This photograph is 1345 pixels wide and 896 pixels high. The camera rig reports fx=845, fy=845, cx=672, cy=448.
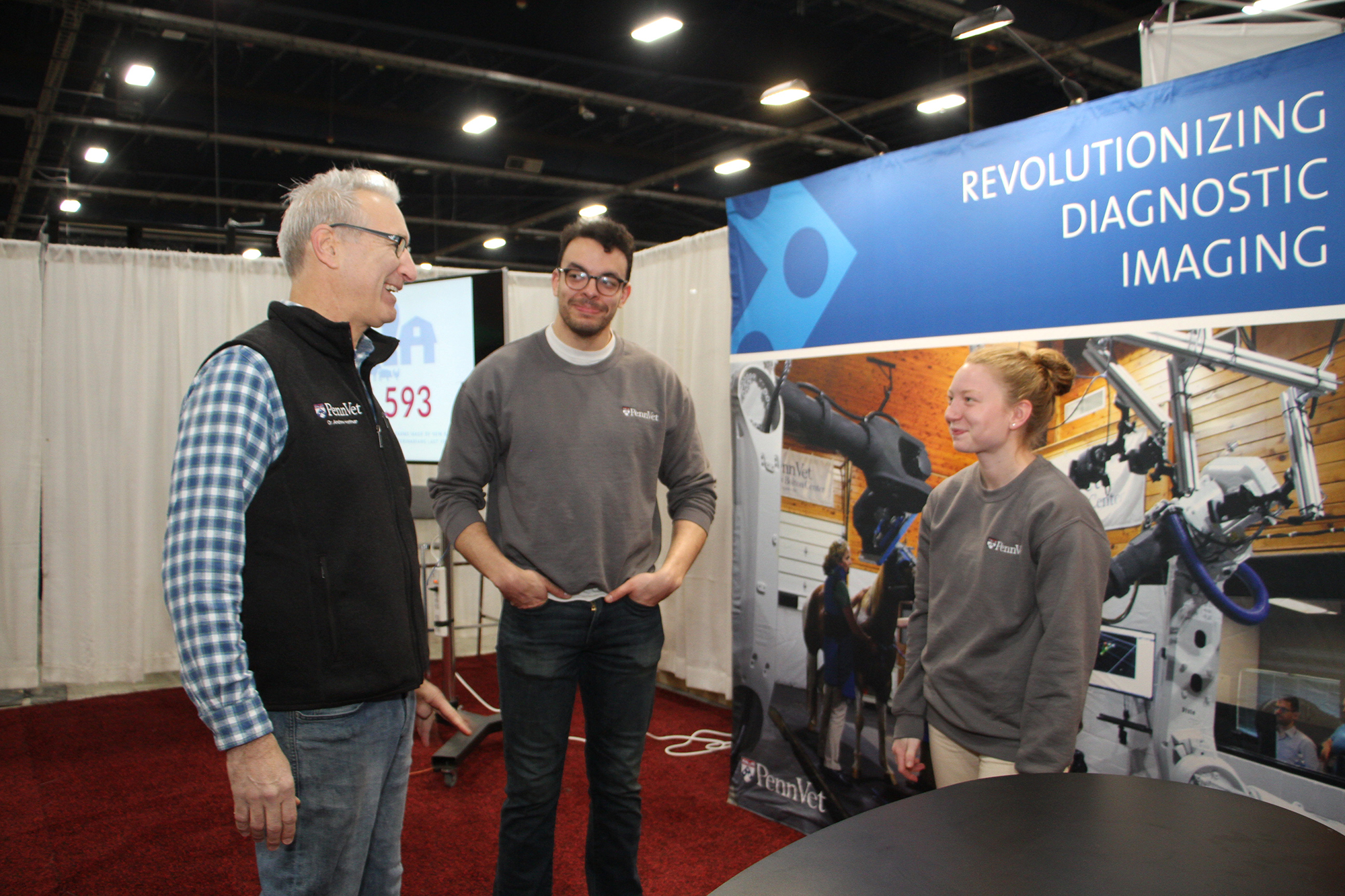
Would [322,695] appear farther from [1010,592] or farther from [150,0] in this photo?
[150,0]

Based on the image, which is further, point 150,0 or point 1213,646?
point 150,0

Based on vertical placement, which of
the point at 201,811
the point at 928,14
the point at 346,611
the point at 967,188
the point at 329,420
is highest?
the point at 928,14

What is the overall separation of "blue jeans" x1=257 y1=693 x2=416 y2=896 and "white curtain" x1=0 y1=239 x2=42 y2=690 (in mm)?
3765

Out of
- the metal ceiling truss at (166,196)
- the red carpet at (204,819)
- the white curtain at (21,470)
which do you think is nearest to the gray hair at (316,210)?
the red carpet at (204,819)

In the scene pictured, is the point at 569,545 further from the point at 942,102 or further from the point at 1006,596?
the point at 942,102

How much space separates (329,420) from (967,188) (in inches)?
72.5

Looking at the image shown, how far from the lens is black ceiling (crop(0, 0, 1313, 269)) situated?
574 cm

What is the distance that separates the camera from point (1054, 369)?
69.2 inches

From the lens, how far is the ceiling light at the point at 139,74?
5879 millimetres

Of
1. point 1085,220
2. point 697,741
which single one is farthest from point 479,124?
point 1085,220

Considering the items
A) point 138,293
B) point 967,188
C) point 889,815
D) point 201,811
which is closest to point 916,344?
point 967,188

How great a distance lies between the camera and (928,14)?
5.73 metres

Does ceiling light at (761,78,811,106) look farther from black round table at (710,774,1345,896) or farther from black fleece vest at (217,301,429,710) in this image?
black round table at (710,774,1345,896)

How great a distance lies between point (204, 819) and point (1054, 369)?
2961 mm
